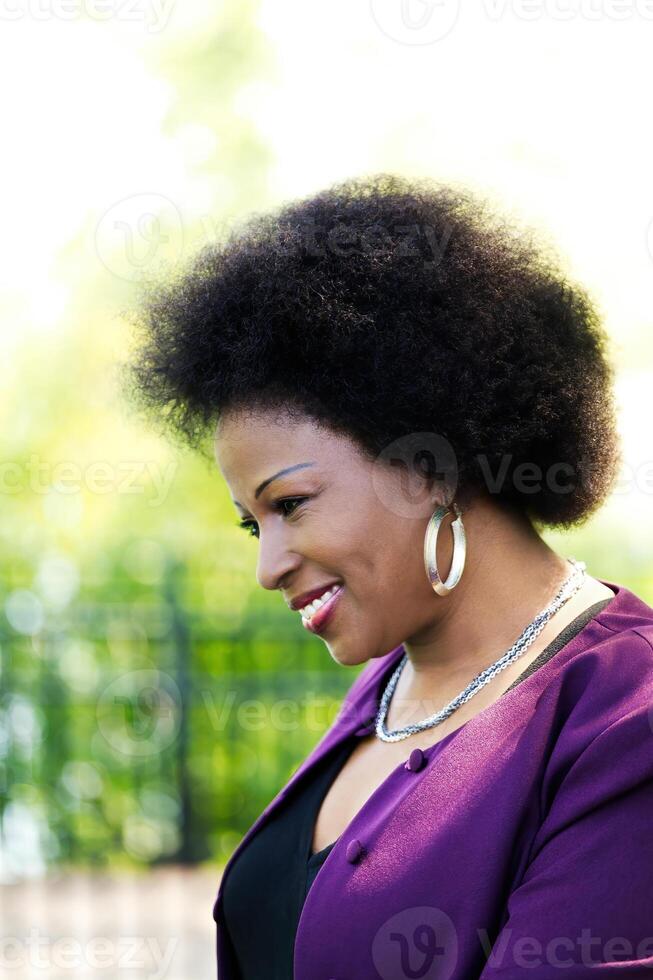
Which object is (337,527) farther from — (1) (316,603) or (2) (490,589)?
(2) (490,589)

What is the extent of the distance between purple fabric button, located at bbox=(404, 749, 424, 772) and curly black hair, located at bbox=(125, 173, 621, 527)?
0.49 meters

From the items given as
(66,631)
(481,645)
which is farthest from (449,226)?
(66,631)

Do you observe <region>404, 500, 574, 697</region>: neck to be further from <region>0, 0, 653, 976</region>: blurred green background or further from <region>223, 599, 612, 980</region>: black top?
<region>0, 0, 653, 976</region>: blurred green background

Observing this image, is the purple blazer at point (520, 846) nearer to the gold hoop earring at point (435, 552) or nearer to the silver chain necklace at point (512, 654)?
→ the silver chain necklace at point (512, 654)

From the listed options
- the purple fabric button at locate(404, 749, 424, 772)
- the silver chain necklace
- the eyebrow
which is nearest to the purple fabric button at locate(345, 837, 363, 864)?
the purple fabric button at locate(404, 749, 424, 772)

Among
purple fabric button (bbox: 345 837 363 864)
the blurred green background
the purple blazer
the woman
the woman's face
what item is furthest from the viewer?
the blurred green background

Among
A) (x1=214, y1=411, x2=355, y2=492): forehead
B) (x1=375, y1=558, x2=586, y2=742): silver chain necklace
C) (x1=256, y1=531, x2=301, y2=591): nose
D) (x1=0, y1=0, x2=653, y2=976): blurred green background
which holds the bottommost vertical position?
(x1=375, y1=558, x2=586, y2=742): silver chain necklace

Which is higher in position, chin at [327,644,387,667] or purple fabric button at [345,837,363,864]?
chin at [327,644,387,667]

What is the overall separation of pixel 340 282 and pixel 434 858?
3.38ft

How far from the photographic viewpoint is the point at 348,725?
8.13 feet

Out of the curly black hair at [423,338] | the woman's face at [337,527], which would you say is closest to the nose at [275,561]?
the woman's face at [337,527]

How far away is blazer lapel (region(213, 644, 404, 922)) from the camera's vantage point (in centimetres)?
239

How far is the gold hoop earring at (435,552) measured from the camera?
208cm

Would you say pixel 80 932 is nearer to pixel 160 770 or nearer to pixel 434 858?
pixel 160 770
